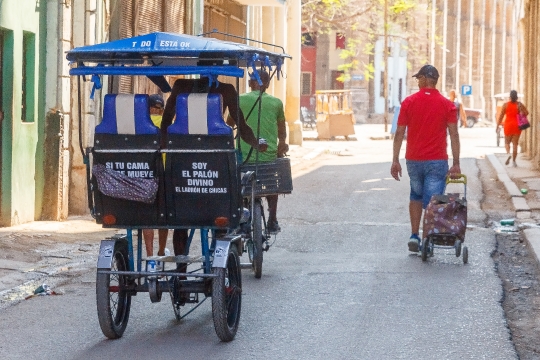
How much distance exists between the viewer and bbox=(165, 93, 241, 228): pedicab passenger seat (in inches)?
273

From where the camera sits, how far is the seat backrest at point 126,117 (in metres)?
6.98

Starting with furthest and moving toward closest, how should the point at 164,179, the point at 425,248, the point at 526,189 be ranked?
the point at 526,189 < the point at 425,248 < the point at 164,179

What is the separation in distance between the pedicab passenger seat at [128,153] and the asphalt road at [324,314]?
100 centimetres

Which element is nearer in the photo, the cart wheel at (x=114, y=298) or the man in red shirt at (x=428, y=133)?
the cart wheel at (x=114, y=298)

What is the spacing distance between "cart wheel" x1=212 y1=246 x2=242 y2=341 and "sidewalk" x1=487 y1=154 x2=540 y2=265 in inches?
171

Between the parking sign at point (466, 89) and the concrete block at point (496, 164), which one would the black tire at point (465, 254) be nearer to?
the concrete block at point (496, 164)

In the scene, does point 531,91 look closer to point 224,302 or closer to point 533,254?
point 533,254

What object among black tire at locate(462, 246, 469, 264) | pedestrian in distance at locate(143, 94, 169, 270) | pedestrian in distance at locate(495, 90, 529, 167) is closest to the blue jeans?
black tire at locate(462, 246, 469, 264)

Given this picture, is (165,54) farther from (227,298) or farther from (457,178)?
(457,178)

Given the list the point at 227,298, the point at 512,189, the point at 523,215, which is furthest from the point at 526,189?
the point at 227,298

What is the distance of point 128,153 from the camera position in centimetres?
699

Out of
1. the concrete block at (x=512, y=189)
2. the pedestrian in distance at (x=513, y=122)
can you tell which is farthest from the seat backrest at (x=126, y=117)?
the pedestrian in distance at (x=513, y=122)

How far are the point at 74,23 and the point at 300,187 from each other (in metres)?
6.48

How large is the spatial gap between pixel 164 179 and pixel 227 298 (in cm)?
90
